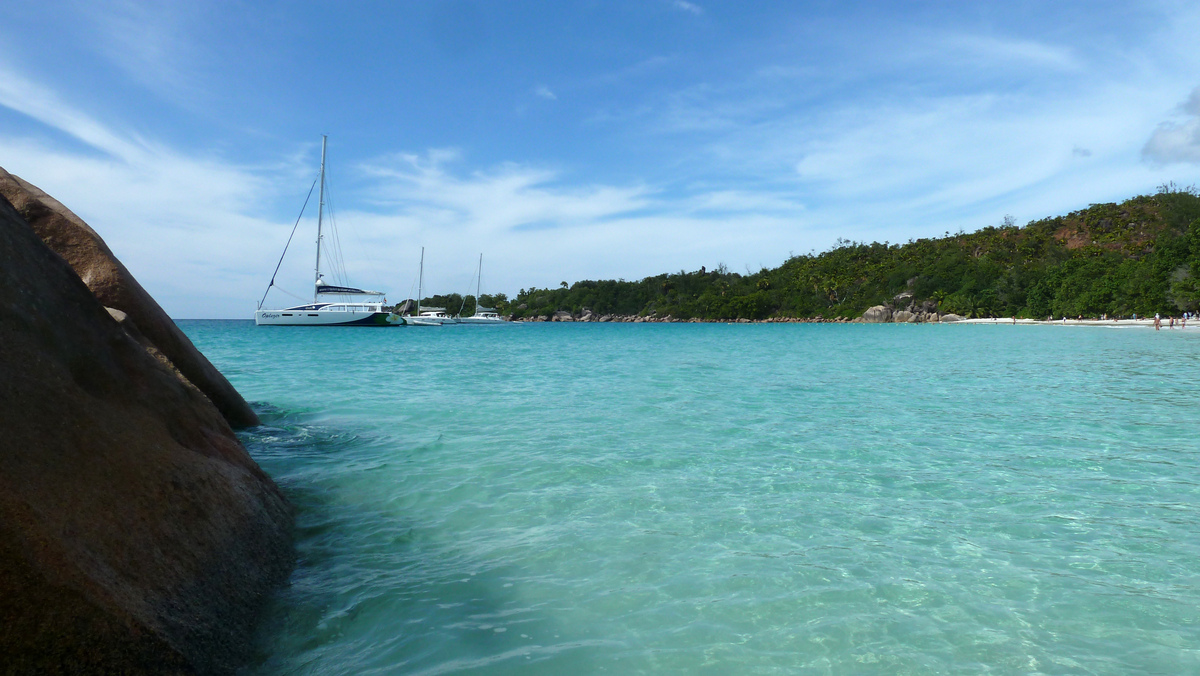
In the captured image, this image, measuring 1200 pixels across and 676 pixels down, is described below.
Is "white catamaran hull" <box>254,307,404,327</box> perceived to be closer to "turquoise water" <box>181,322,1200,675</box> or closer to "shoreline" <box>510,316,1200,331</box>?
"turquoise water" <box>181,322,1200,675</box>

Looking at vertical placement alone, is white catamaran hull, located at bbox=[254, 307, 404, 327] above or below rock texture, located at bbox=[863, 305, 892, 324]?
below

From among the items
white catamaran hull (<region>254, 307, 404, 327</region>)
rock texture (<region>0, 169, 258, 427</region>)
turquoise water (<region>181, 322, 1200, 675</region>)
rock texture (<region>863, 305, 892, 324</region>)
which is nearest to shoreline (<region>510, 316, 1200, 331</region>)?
rock texture (<region>863, 305, 892, 324</region>)

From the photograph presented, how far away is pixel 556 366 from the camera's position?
24.5 m

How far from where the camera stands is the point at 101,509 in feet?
9.77

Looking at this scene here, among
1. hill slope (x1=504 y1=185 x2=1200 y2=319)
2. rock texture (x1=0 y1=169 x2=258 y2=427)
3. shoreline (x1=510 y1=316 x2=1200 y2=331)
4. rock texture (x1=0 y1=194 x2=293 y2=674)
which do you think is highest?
hill slope (x1=504 y1=185 x2=1200 y2=319)

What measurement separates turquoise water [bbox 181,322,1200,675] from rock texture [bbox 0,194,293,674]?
21.6 inches

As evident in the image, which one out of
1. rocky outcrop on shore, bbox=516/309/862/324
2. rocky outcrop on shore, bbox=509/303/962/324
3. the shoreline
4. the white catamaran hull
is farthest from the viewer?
rocky outcrop on shore, bbox=516/309/862/324

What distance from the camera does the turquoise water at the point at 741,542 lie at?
376cm

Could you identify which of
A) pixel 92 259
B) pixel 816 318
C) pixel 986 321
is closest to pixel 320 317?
pixel 92 259

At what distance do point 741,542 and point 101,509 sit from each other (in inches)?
175

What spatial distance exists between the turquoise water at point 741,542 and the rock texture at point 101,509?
55cm

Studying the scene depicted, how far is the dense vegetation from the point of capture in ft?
227

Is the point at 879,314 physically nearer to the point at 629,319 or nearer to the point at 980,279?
the point at 980,279

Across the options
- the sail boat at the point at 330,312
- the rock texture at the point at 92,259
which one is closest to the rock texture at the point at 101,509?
the rock texture at the point at 92,259
